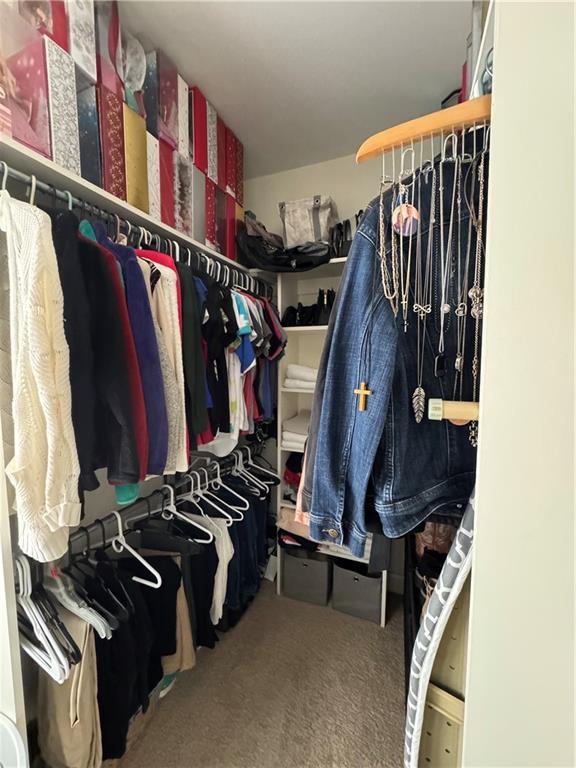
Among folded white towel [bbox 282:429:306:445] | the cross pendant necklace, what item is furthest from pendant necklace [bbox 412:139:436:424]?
folded white towel [bbox 282:429:306:445]

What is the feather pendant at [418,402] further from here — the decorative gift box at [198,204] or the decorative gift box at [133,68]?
the decorative gift box at [133,68]

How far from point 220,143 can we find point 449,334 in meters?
1.58

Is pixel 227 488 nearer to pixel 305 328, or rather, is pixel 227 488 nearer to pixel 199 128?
pixel 305 328

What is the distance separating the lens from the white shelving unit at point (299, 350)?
1.74 meters

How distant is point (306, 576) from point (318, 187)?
2.34 m

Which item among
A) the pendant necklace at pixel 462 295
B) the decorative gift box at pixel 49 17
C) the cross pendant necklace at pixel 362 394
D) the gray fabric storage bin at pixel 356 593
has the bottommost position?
the gray fabric storage bin at pixel 356 593

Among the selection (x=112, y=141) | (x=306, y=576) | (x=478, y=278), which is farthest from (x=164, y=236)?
(x=306, y=576)

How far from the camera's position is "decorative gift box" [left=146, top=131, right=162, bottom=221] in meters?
1.17

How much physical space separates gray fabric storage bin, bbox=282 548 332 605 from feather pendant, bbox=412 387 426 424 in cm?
145

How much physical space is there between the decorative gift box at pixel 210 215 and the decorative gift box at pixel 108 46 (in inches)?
19.1

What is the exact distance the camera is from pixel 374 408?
611mm

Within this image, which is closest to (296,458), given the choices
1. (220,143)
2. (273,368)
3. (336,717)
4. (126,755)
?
(273,368)

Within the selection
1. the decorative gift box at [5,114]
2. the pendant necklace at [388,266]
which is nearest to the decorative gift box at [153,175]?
the decorative gift box at [5,114]

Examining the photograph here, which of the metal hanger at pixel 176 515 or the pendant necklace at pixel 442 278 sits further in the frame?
the metal hanger at pixel 176 515
